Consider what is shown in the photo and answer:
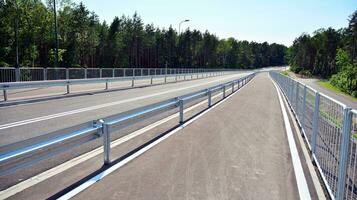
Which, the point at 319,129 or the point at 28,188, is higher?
the point at 319,129

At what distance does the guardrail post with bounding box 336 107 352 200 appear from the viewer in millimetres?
4738

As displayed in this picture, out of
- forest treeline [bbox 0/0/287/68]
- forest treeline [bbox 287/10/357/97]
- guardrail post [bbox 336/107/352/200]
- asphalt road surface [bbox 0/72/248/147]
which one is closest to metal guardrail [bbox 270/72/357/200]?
guardrail post [bbox 336/107/352/200]

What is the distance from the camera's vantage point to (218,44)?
174 meters

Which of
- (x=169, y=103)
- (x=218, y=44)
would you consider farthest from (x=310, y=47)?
(x=169, y=103)

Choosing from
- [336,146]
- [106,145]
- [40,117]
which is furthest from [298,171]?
[40,117]

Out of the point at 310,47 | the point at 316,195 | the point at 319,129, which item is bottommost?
the point at 316,195

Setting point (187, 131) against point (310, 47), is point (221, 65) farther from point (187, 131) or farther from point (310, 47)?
point (187, 131)

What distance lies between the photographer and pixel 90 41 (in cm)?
8662

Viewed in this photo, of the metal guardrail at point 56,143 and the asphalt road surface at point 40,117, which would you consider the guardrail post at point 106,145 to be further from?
the asphalt road surface at point 40,117

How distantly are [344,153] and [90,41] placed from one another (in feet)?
283

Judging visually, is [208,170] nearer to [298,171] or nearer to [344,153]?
[298,171]

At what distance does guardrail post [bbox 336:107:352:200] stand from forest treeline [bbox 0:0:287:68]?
52440 millimetres

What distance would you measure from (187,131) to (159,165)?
3584 mm

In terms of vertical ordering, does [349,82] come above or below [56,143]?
below
